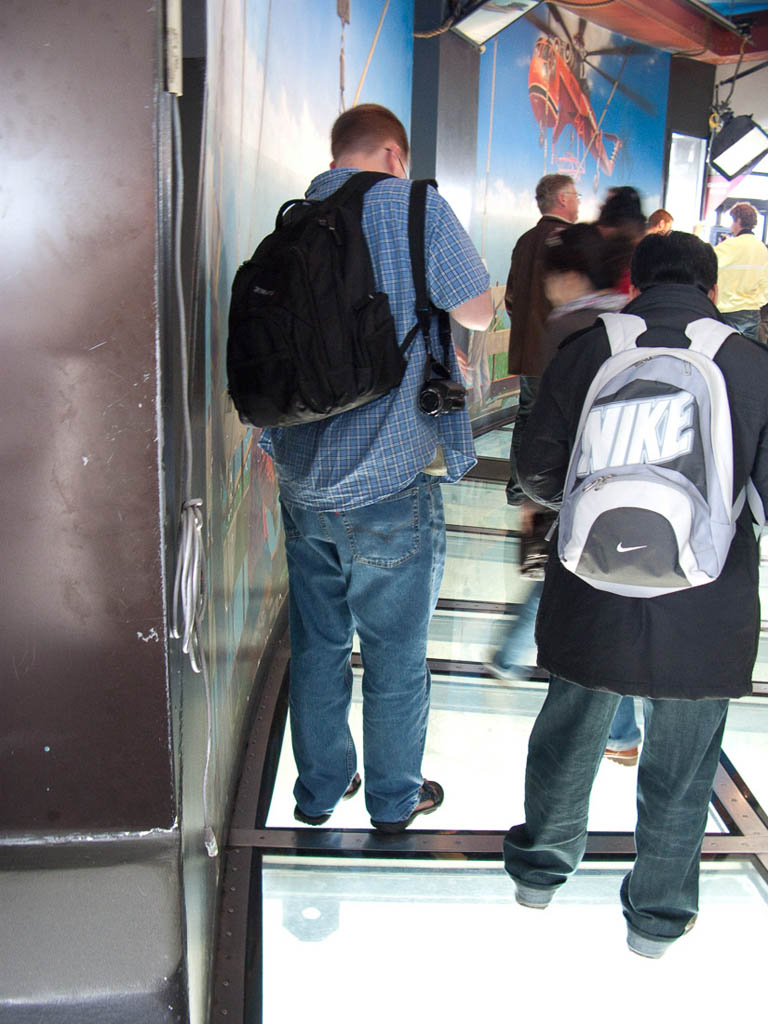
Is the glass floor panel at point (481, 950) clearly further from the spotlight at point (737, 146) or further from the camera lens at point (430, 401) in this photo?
the spotlight at point (737, 146)

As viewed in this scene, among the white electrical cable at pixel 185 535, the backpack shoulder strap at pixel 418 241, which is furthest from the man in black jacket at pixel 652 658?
the white electrical cable at pixel 185 535

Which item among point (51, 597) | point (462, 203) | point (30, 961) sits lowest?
point (30, 961)

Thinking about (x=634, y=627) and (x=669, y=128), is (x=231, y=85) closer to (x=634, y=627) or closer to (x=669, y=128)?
(x=634, y=627)

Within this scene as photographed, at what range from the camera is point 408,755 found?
6.17 ft

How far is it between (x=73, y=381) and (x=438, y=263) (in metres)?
0.79

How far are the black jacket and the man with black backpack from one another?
0.26 meters

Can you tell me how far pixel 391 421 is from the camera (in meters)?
1.60

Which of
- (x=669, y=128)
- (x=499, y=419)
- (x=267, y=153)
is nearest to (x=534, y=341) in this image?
(x=267, y=153)

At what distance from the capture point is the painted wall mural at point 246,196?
4.90 feet

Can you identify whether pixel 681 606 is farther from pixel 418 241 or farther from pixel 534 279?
pixel 534 279

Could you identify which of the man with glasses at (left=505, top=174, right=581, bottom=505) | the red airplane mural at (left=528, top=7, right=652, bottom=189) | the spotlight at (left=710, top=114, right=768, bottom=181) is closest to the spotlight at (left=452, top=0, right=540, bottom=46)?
the red airplane mural at (left=528, top=7, right=652, bottom=189)

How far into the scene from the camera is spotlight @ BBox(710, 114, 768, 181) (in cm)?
1024

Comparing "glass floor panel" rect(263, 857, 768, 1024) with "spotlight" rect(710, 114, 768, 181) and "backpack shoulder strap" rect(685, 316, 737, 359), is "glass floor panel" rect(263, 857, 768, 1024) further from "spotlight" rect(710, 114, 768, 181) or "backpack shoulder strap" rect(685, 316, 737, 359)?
"spotlight" rect(710, 114, 768, 181)

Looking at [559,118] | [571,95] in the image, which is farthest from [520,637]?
[571,95]
